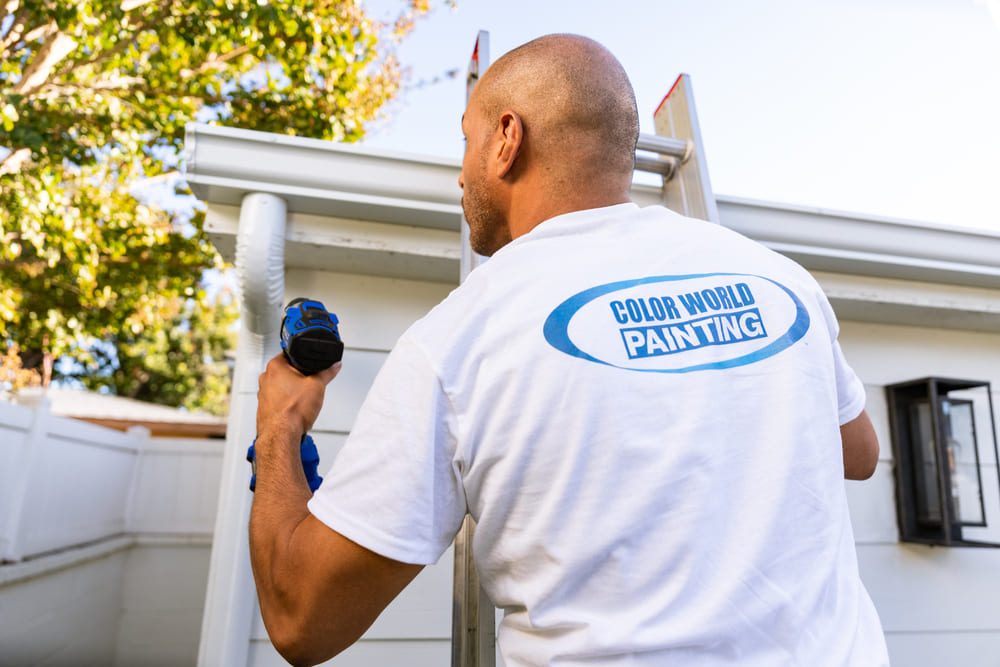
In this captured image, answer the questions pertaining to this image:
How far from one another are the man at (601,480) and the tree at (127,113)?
14.9 feet

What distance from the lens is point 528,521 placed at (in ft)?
2.68

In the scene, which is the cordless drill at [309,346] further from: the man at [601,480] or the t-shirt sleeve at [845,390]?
the t-shirt sleeve at [845,390]

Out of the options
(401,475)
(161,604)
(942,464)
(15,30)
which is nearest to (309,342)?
(401,475)

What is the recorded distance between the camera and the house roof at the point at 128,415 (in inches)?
396

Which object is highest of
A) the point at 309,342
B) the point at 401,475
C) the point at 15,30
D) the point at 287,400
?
the point at 15,30

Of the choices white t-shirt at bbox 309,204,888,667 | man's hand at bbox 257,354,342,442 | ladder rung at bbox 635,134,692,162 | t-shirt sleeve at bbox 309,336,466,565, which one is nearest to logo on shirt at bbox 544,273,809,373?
white t-shirt at bbox 309,204,888,667

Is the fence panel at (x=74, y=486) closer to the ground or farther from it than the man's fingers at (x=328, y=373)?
closer to the ground

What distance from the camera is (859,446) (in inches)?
47.1

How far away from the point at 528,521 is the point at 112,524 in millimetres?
6226

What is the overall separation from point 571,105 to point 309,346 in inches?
23.7

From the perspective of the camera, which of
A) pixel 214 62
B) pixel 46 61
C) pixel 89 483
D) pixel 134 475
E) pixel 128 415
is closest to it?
pixel 46 61

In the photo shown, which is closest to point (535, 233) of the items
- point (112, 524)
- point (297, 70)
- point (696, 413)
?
point (696, 413)

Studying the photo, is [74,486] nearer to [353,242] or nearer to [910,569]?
[353,242]

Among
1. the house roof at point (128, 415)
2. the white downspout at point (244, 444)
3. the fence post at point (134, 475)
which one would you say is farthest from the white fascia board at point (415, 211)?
the house roof at point (128, 415)
